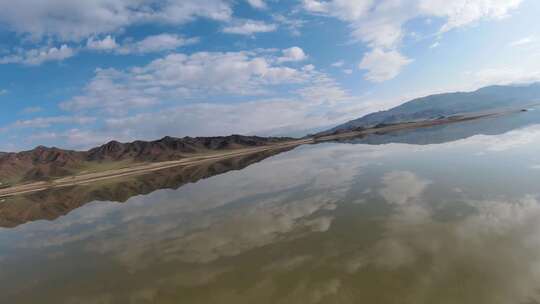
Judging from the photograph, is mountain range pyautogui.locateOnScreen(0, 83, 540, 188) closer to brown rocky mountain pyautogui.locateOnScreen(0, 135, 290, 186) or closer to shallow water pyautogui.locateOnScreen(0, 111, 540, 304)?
brown rocky mountain pyautogui.locateOnScreen(0, 135, 290, 186)

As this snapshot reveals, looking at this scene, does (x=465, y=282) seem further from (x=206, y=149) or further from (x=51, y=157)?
(x=51, y=157)

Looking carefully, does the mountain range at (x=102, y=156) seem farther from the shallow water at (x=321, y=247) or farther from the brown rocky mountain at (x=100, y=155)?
the shallow water at (x=321, y=247)

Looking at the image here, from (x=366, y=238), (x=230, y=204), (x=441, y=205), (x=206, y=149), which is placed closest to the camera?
(x=366, y=238)

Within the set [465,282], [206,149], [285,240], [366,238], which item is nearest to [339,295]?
[465,282]

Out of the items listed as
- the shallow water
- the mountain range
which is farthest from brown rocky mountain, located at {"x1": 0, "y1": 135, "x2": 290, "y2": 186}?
the shallow water

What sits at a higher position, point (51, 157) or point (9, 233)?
point (51, 157)

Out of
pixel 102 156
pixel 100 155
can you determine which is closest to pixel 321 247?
pixel 102 156

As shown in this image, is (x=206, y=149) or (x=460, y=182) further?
(x=206, y=149)

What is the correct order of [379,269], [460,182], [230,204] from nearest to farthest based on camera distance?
[379,269], [460,182], [230,204]
